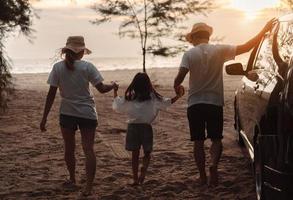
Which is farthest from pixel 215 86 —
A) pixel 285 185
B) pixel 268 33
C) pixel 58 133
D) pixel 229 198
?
pixel 58 133

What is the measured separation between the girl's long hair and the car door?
3.65ft

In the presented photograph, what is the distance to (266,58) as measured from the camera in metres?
6.14

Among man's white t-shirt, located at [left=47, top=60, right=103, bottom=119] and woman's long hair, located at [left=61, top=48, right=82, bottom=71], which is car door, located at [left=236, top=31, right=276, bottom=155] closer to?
man's white t-shirt, located at [left=47, top=60, right=103, bottom=119]

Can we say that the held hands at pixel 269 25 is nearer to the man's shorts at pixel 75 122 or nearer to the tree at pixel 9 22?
the man's shorts at pixel 75 122

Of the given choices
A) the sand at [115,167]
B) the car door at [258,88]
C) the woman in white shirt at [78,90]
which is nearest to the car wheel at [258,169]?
the car door at [258,88]

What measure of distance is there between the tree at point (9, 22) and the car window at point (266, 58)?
33.8ft

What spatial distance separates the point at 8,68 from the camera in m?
16.6

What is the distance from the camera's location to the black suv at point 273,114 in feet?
14.7

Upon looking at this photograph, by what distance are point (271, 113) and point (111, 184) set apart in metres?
2.73

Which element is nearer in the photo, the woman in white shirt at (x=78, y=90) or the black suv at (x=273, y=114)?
the black suv at (x=273, y=114)

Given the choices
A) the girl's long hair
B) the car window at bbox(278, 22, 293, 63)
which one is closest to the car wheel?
the car window at bbox(278, 22, 293, 63)

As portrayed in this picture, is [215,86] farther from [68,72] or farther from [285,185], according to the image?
[285,185]

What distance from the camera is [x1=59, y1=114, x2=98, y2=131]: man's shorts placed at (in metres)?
6.39

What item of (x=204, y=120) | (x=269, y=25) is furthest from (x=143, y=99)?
(x=269, y=25)
